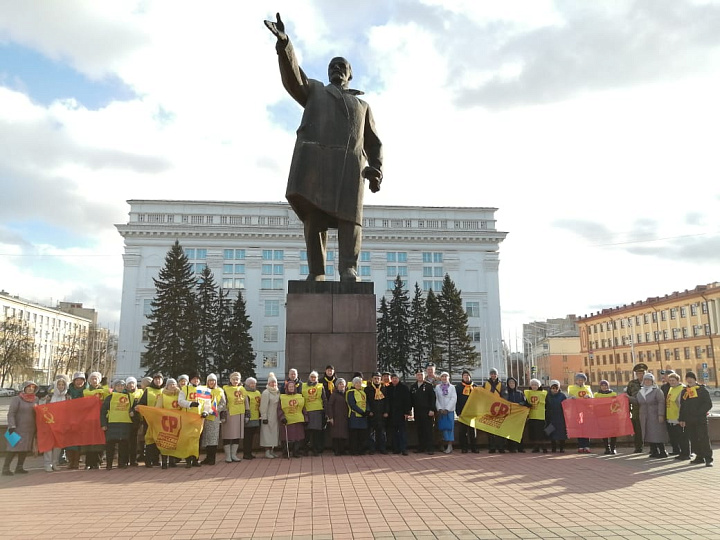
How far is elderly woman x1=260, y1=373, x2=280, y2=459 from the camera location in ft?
31.7

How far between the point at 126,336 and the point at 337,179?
59400 millimetres

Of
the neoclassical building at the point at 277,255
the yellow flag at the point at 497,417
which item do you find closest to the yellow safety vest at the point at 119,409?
the yellow flag at the point at 497,417

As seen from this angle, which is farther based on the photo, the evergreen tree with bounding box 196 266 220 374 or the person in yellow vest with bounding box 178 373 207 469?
the evergreen tree with bounding box 196 266 220 374

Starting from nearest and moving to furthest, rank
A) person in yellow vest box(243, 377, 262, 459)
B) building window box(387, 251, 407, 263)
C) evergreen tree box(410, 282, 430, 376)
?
person in yellow vest box(243, 377, 262, 459) → evergreen tree box(410, 282, 430, 376) → building window box(387, 251, 407, 263)

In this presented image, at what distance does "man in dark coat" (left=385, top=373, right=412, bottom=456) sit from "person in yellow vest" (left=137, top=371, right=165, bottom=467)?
4.15m

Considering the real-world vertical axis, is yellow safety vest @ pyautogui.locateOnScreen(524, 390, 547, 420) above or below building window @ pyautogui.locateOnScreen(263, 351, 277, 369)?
below

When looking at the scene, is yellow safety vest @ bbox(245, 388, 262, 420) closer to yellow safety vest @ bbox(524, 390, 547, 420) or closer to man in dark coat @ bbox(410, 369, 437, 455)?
man in dark coat @ bbox(410, 369, 437, 455)

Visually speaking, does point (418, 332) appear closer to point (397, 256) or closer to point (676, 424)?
point (397, 256)

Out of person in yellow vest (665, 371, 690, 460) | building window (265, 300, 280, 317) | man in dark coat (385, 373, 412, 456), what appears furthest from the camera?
building window (265, 300, 280, 317)

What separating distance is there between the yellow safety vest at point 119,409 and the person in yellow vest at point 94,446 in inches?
17.8

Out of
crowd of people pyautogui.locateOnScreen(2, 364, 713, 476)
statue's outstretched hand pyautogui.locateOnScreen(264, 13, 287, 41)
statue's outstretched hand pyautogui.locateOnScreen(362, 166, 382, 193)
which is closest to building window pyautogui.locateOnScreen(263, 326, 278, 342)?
crowd of people pyautogui.locateOnScreen(2, 364, 713, 476)

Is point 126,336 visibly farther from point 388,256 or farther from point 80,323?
point 80,323

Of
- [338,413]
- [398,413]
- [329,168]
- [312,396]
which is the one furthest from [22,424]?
[329,168]

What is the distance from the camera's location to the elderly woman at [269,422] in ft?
31.7
